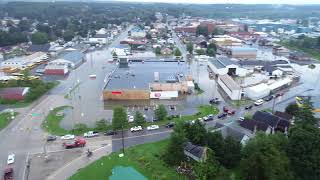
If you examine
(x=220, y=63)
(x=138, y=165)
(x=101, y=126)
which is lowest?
(x=138, y=165)

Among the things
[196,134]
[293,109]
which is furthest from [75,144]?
[293,109]

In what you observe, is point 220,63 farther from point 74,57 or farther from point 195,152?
point 195,152

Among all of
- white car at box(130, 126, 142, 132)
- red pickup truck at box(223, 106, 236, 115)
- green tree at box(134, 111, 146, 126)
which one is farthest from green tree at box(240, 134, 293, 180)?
red pickup truck at box(223, 106, 236, 115)

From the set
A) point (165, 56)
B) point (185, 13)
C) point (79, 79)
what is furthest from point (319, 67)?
point (185, 13)

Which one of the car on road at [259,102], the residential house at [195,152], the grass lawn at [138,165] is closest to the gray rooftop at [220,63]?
the car on road at [259,102]

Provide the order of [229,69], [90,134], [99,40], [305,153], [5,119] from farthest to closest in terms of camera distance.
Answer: [99,40]
[229,69]
[5,119]
[90,134]
[305,153]

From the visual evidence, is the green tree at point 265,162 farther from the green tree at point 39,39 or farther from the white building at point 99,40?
the green tree at point 39,39
